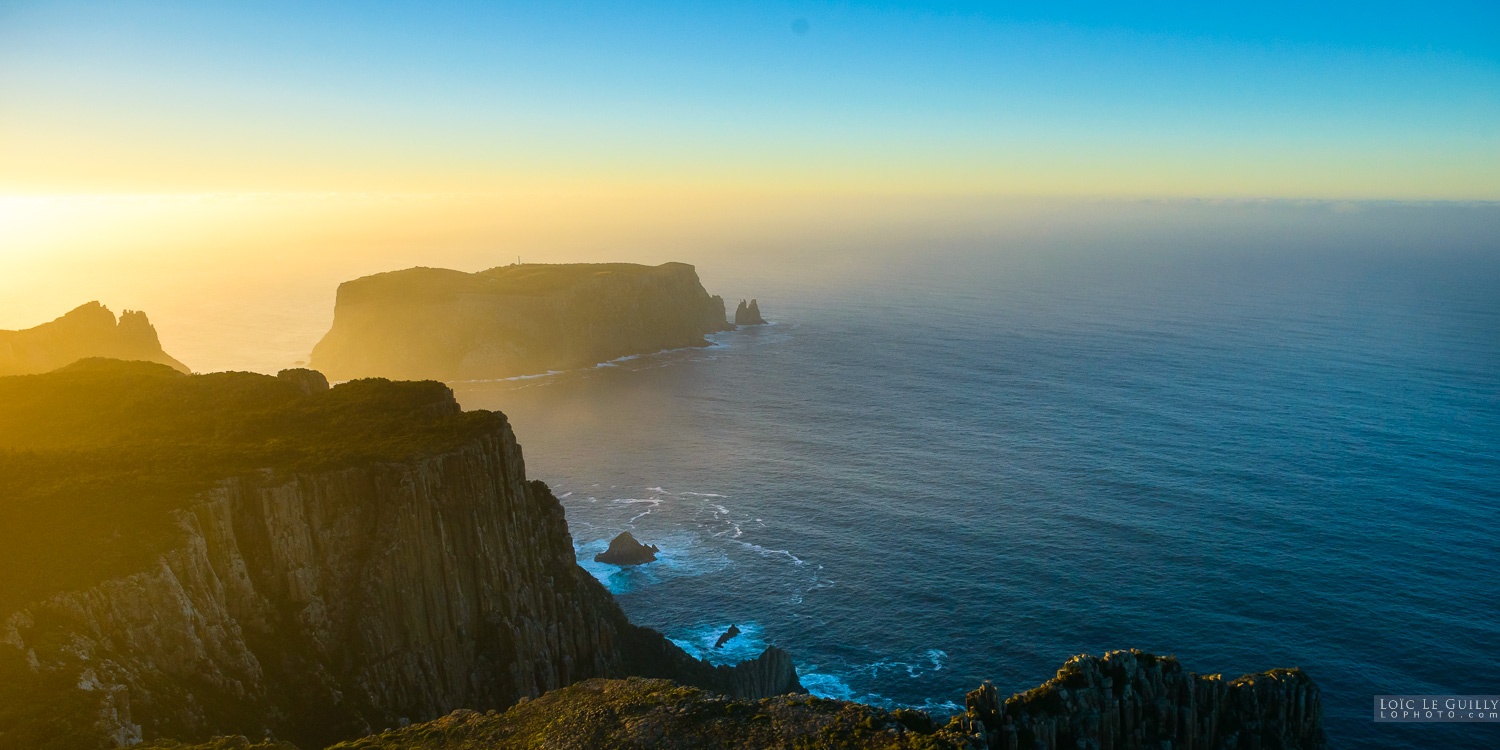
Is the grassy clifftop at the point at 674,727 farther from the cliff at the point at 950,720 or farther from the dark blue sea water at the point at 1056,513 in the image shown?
the dark blue sea water at the point at 1056,513

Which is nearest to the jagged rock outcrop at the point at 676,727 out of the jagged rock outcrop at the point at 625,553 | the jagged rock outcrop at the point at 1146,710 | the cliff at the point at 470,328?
the jagged rock outcrop at the point at 1146,710

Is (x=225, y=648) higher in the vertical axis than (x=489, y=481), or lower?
lower

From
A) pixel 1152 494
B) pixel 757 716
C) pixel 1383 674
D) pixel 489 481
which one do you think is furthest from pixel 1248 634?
pixel 489 481

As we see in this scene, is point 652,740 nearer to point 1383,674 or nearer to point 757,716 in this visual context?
point 757,716

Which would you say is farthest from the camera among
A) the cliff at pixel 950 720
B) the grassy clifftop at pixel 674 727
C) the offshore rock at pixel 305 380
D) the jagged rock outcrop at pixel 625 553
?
the jagged rock outcrop at pixel 625 553

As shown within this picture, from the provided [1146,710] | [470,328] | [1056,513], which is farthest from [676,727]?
[470,328]

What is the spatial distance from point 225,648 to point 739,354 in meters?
151

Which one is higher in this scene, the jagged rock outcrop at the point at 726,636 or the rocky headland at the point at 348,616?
the rocky headland at the point at 348,616

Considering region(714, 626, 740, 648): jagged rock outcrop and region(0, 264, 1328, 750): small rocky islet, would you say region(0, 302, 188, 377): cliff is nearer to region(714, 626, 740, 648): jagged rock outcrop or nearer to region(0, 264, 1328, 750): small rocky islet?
region(0, 264, 1328, 750): small rocky islet

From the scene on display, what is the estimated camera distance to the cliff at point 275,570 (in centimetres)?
3753

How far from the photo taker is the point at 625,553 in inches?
3447

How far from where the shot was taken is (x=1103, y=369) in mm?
162500

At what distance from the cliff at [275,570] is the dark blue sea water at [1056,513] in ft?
58.5

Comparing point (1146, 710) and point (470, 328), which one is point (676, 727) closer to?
point (1146, 710)
